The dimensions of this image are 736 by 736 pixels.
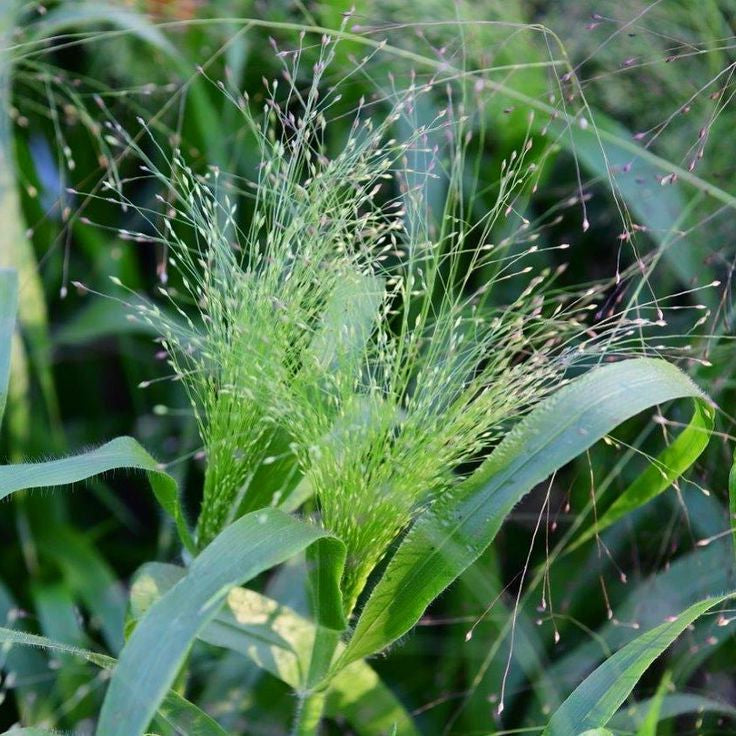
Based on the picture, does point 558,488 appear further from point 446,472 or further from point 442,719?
point 446,472

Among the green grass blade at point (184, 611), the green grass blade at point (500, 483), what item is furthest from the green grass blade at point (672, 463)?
the green grass blade at point (184, 611)

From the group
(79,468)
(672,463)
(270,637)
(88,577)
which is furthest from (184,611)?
(88,577)

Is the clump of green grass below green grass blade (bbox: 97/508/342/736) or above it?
above

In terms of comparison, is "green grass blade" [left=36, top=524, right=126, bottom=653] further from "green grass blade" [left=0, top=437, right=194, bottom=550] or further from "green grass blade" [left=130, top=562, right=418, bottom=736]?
"green grass blade" [left=0, top=437, right=194, bottom=550]

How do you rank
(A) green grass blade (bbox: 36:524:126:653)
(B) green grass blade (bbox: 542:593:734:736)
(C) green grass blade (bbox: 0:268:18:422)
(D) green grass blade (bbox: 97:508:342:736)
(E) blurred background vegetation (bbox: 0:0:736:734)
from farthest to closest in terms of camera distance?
(A) green grass blade (bbox: 36:524:126:653)
(E) blurred background vegetation (bbox: 0:0:736:734)
(C) green grass blade (bbox: 0:268:18:422)
(B) green grass blade (bbox: 542:593:734:736)
(D) green grass blade (bbox: 97:508:342:736)

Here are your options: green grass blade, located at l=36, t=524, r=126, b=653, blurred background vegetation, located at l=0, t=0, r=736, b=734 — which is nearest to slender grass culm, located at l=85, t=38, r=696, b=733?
blurred background vegetation, located at l=0, t=0, r=736, b=734

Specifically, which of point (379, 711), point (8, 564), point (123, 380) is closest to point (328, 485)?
point (379, 711)

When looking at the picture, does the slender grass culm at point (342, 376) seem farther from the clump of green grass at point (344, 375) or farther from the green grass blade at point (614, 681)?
the green grass blade at point (614, 681)
